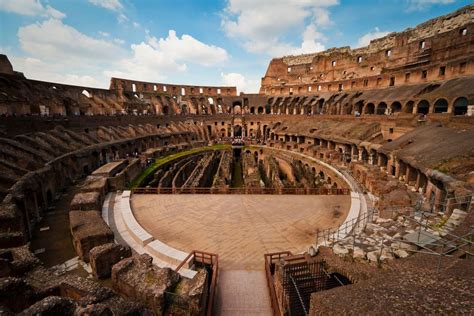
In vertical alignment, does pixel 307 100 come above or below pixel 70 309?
above

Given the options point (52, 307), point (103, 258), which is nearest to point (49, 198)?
point (103, 258)

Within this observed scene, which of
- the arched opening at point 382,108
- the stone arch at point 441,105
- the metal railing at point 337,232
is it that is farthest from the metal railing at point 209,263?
the arched opening at point 382,108

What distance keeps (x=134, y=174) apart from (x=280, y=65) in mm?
39125

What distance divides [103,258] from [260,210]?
752cm

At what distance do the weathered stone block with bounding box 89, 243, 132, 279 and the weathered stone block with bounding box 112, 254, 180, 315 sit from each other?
2.88 ft

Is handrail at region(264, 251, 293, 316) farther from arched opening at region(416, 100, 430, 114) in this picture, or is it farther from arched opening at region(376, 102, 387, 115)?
arched opening at region(376, 102, 387, 115)

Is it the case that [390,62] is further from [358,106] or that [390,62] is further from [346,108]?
[346,108]

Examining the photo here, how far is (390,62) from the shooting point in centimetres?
3097

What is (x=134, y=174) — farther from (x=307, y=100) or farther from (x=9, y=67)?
(x=307, y=100)

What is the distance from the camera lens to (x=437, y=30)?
2692cm

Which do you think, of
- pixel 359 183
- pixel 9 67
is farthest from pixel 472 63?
pixel 9 67

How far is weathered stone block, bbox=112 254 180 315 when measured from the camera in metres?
5.61

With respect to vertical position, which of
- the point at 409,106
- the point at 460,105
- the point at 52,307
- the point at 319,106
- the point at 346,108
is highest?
the point at 319,106

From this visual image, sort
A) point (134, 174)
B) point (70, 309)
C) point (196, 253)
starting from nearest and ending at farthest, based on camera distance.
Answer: point (70, 309) < point (196, 253) < point (134, 174)
